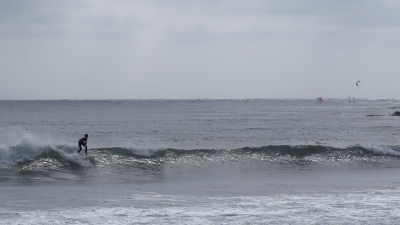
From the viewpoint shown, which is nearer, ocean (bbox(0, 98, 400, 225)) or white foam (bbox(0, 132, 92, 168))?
ocean (bbox(0, 98, 400, 225))

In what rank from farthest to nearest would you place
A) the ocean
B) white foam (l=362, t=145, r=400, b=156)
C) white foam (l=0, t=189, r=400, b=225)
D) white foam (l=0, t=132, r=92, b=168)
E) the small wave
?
1. white foam (l=362, t=145, r=400, b=156)
2. the small wave
3. white foam (l=0, t=132, r=92, b=168)
4. the ocean
5. white foam (l=0, t=189, r=400, b=225)

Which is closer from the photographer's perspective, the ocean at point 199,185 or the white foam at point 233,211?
the white foam at point 233,211

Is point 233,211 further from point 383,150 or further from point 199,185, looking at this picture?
point 383,150

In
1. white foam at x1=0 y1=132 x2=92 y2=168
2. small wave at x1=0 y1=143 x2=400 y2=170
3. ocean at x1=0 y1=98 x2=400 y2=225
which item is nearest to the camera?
ocean at x1=0 y1=98 x2=400 y2=225

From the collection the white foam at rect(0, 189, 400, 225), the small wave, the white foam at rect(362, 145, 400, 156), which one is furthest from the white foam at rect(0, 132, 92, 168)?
the white foam at rect(362, 145, 400, 156)

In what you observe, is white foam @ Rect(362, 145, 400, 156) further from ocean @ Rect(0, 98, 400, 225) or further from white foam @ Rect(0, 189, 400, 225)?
white foam @ Rect(0, 189, 400, 225)

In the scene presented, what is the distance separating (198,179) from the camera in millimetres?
20062

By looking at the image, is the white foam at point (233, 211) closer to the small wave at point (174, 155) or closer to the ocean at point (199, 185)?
the ocean at point (199, 185)

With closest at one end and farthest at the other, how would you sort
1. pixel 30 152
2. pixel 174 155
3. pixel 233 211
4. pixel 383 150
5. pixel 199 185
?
pixel 233 211 → pixel 199 185 → pixel 30 152 → pixel 174 155 → pixel 383 150

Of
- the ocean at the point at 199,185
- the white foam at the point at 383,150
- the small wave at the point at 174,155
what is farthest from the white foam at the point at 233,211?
the white foam at the point at 383,150

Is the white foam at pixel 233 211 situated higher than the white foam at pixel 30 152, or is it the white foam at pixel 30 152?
the white foam at pixel 30 152

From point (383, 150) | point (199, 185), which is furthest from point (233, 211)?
point (383, 150)

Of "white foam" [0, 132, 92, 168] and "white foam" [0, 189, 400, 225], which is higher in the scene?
"white foam" [0, 132, 92, 168]

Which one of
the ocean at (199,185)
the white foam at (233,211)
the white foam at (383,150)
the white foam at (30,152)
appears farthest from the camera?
the white foam at (383,150)
